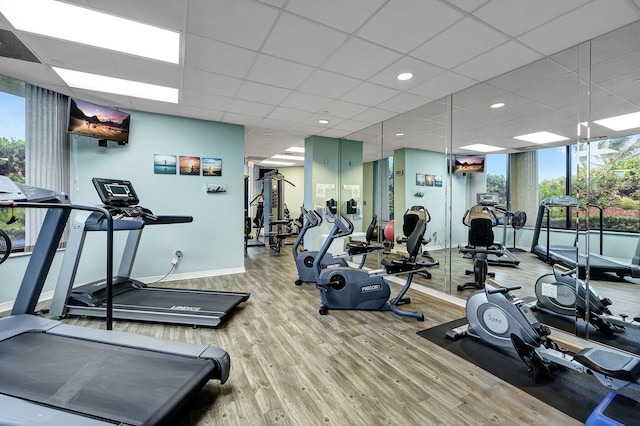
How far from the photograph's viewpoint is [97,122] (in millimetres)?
4051

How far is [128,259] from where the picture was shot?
3959mm

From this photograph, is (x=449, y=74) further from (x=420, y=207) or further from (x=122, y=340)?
(x=122, y=340)

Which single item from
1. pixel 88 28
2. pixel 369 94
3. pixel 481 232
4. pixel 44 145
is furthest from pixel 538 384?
pixel 44 145

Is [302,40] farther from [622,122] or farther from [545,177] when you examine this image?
[545,177]

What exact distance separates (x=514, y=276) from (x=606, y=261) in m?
1.13

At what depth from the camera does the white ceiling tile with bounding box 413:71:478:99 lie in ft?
11.1

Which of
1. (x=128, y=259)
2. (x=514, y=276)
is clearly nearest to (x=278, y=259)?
(x=128, y=259)

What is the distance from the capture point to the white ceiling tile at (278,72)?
3037mm

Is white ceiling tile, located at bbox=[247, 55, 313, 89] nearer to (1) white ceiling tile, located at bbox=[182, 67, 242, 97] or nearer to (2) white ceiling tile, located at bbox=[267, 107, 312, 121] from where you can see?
(1) white ceiling tile, located at bbox=[182, 67, 242, 97]

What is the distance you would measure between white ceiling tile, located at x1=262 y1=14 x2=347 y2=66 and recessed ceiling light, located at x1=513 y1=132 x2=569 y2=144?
3.08 meters

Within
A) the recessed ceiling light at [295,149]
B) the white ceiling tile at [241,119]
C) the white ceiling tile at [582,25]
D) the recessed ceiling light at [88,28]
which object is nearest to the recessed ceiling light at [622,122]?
the white ceiling tile at [582,25]

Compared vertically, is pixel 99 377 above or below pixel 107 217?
below

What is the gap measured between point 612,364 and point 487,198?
2740 millimetres

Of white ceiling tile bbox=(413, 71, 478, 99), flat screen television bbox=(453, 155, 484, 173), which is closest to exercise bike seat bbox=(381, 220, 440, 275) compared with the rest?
flat screen television bbox=(453, 155, 484, 173)
